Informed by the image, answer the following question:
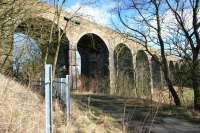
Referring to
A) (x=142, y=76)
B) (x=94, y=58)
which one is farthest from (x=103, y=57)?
(x=142, y=76)

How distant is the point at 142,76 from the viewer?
29500 millimetres

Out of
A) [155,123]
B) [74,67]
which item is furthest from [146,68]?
[155,123]

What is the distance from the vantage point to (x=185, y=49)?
17031 millimetres

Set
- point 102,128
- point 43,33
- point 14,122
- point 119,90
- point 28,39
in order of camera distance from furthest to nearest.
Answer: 1. point 119,90
2. point 43,33
3. point 28,39
4. point 102,128
5. point 14,122

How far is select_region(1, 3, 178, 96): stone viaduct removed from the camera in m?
24.2

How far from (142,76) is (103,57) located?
28.9ft

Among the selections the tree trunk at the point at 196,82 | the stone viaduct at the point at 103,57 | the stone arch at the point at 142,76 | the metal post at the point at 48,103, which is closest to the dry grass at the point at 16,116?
the metal post at the point at 48,103

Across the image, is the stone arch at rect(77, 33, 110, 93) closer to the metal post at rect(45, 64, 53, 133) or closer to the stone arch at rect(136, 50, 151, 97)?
the stone arch at rect(136, 50, 151, 97)

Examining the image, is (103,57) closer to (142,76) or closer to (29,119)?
(142,76)

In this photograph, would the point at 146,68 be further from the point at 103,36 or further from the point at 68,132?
the point at 68,132

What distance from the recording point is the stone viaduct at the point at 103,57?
24.2 meters

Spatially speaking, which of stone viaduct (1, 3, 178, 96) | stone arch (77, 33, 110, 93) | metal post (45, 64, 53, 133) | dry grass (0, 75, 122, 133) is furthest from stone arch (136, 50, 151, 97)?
metal post (45, 64, 53, 133)

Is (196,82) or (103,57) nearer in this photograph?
(196,82)

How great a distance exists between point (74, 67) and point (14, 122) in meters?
26.4
